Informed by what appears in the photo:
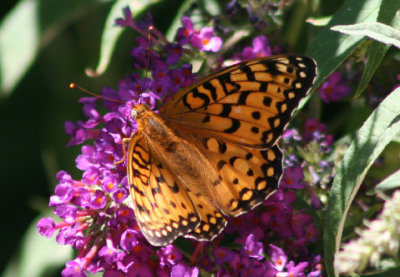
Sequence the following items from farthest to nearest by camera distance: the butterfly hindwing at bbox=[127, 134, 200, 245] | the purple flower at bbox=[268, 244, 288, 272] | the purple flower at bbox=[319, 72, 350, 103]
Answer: the purple flower at bbox=[319, 72, 350, 103]
the purple flower at bbox=[268, 244, 288, 272]
the butterfly hindwing at bbox=[127, 134, 200, 245]

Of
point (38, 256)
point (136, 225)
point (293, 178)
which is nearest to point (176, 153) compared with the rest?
point (136, 225)

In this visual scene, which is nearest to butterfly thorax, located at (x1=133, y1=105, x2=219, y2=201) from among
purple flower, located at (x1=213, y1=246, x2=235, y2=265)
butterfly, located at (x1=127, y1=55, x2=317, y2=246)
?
butterfly, located at (x1=127, y1=55, x2=317, y2=246)

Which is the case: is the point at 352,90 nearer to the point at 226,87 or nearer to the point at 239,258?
the point at 226,87

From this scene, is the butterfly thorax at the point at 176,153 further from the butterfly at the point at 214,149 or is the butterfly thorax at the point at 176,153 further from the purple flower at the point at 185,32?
the purple flower at the point at 185,32

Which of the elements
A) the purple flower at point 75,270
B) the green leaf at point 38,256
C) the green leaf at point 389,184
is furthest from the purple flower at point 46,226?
the green leaf at point 389,184

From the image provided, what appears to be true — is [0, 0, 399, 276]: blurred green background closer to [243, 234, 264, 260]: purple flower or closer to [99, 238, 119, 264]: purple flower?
[243, 234, 264, 260]: purple flower

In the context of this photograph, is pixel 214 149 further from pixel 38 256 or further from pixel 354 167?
pixel 38 256

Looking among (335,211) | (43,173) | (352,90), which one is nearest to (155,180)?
(335,211)
